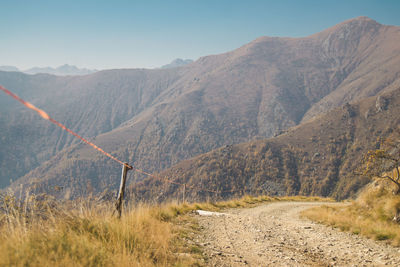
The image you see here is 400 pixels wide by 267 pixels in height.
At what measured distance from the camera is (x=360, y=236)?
24.5ft

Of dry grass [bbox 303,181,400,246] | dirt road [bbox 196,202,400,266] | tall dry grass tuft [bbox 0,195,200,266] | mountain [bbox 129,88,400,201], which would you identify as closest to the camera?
tall dry grass tuft [bbox 0,195,200,266]

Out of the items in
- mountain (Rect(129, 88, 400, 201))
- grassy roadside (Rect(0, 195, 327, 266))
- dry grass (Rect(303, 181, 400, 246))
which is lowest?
mountain (Rect(129, 88, 400, 201))

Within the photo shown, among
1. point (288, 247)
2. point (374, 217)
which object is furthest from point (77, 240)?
point (374, 217)

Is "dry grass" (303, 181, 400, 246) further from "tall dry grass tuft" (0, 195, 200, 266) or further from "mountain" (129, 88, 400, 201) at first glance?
"mountain" (129, 88, 400, 201)

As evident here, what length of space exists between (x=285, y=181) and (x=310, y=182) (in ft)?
42.6

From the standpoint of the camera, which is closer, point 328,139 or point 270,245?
point 270,245

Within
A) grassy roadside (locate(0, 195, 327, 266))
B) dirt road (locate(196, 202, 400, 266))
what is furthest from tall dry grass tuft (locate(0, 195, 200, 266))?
dirt road (locate(196, 202, 400, 266))

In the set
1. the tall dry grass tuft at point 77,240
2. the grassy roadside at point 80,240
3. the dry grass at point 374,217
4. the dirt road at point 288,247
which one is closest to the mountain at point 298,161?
the dry grass at point 374,217

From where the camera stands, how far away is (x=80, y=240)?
384cm

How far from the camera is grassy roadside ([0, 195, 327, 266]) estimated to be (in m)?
3.16

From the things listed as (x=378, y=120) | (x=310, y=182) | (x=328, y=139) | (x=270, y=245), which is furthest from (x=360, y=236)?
(x=378, y=120)

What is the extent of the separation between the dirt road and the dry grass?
1.25 feet

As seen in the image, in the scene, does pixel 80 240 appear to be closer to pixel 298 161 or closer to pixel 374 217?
pixel 374 217

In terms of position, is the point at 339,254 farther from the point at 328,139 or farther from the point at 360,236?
the point at 328,139
